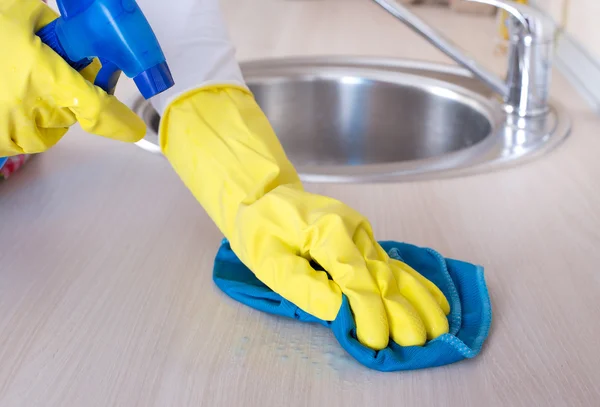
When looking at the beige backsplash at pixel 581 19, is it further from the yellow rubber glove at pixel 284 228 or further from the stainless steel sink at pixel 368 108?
the yellow rubber glove at pixel 284 228

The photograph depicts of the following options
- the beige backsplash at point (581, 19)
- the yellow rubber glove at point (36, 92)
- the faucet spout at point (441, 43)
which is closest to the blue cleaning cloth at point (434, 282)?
the yellow rubber glove at point (36, 92)

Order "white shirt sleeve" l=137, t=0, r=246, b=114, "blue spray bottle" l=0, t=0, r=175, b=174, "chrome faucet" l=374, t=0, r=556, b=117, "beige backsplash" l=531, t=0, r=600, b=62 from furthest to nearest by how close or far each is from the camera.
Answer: "beige backsplash" l=531, t=0, r=600, b=62 < "chrome faucet" l=374, t=0, r=556, b=117 < "white shirt sleeve" l=137, t=0, r=246, b=114 < "blue spray bottle" l=0, t=0, r=175, b=174

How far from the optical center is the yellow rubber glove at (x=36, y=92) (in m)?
0.55

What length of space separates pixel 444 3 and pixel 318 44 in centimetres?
43

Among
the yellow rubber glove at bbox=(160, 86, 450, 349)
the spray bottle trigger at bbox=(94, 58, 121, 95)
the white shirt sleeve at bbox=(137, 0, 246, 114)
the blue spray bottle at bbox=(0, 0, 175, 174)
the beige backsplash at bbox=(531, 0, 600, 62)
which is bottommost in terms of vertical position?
the beige backsplash at bbox=(531, 0, 600, 62)

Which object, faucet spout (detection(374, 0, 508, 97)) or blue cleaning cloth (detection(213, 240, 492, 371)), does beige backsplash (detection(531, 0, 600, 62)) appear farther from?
blue cleaning cloth (detection(213, 240, 492, 371))

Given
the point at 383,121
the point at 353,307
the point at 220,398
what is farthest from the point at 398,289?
the point at 383,121

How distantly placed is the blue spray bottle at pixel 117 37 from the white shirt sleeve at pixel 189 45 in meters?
0.18

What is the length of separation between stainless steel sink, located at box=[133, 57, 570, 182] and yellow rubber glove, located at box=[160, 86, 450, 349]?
0.40 metres

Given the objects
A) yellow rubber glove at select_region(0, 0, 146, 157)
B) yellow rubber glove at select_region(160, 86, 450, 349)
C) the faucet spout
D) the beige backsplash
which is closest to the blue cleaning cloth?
yellow rubber glove at select_region(160, 86, 450, 349)

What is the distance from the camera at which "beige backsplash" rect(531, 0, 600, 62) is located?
112 cm

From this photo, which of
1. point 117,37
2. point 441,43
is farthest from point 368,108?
point 117,37

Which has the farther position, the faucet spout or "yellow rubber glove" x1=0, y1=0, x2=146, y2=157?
the faucet spout

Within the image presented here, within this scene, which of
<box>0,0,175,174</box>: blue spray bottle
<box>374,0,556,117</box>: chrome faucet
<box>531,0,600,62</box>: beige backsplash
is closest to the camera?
<box>0,0,175,174</box>: blue spray bottle
